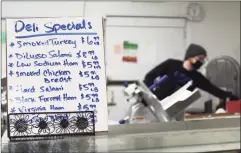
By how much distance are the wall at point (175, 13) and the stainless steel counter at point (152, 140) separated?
Result: 94.8 inches

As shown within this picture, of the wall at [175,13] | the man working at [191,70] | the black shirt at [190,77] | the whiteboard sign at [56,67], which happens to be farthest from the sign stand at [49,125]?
the wall at [175,13]

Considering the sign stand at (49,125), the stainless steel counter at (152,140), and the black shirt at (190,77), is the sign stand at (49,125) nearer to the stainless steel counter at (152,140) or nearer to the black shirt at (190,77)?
the stainless steel counter at (152,140)

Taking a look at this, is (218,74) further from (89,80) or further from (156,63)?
(89,80)

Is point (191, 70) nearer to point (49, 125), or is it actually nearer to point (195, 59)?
point (195, 59)

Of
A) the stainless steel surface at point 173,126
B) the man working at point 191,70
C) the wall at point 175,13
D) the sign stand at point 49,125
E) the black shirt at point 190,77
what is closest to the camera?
the sign stand at point 49,125

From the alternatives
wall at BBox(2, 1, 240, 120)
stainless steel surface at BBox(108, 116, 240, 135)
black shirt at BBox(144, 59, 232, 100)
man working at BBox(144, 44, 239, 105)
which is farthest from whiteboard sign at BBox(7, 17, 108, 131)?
wall at BBox(2, 1, 240, 120)

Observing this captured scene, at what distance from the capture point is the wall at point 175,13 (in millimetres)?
3605

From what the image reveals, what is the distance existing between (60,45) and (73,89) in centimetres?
13

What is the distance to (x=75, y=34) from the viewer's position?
0.93 metres

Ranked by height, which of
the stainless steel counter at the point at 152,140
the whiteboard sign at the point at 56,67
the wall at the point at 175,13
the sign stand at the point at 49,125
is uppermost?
the wall at the point at 175,13

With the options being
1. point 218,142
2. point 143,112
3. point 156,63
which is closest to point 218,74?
point 156,63

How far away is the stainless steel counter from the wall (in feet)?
7.90

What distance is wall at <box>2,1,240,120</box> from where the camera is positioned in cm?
361

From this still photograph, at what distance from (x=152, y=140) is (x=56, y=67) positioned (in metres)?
0.40
